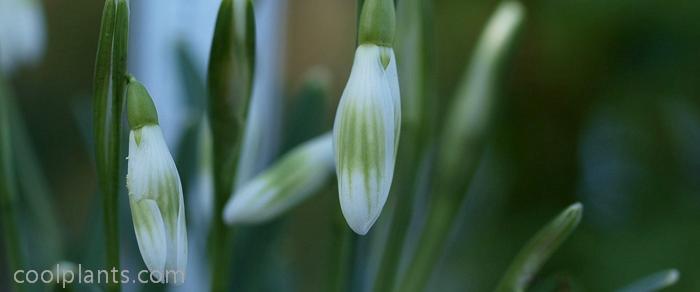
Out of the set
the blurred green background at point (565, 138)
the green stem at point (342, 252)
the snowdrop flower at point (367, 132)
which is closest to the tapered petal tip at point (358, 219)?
the snowdrop flower at point (367, 132)

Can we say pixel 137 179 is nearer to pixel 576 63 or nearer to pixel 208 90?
pixel 208 90

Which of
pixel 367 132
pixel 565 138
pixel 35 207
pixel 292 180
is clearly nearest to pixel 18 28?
pixel 35 207

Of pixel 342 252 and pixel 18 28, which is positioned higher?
pixel 18 28

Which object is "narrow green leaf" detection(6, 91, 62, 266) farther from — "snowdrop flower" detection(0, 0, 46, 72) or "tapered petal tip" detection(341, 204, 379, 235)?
"tapered petal tip" detection(341, 204, 379, 235)

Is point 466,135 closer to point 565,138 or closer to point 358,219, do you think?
point 358,219

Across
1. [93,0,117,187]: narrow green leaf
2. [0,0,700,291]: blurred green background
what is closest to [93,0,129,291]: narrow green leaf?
[93,0,117,187]: narrow green leaf

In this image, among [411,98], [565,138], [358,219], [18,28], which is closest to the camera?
[358,219]
